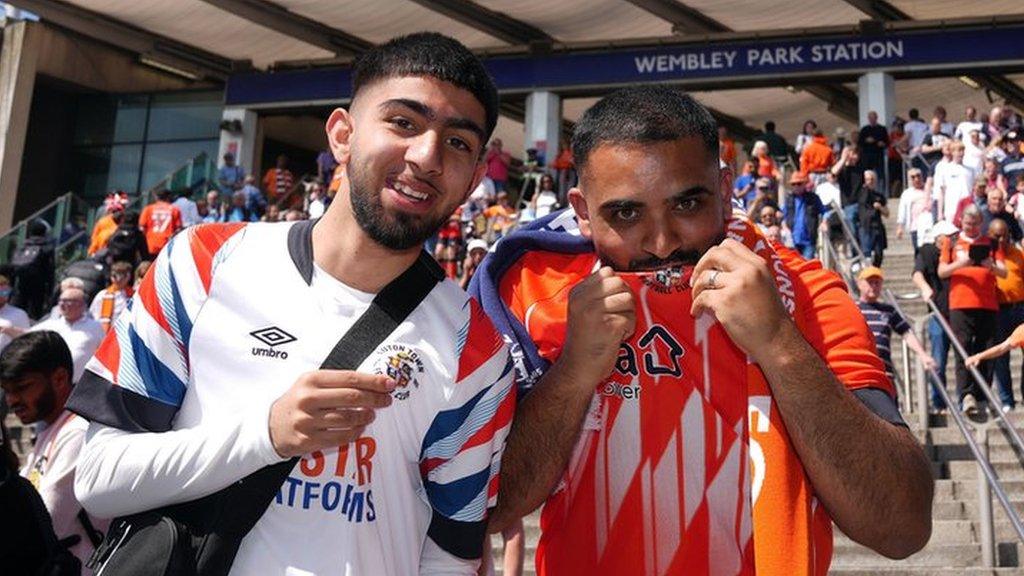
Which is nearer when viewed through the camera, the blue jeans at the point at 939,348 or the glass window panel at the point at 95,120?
the blue jeans at the point at 939,348

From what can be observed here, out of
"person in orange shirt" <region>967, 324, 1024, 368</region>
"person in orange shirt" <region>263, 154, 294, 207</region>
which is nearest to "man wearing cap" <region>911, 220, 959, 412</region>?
"person in orange shirt" <region>967, 324, 1024, 368</region>

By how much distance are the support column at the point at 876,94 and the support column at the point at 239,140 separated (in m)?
14.3

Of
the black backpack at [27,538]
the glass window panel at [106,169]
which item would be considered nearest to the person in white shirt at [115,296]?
the black backpack at [27,538]

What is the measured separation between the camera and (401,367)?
223 centimetres

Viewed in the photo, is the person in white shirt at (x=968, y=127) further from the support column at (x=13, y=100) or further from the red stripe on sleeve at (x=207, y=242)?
the support column at (x=13, y=100)

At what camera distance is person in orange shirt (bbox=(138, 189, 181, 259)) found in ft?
53.7

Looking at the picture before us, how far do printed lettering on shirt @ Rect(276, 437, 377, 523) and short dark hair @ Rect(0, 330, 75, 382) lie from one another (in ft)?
10.2

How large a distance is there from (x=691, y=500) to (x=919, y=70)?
2295 cm

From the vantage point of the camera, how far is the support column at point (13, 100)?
88.3ft

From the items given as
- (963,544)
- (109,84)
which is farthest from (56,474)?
(109,84)

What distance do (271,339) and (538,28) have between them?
2418 centimetres

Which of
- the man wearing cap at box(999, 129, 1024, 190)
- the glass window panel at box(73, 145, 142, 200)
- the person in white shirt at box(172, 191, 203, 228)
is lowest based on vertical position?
the person in white shirt at box(172, 191, 203, 228)

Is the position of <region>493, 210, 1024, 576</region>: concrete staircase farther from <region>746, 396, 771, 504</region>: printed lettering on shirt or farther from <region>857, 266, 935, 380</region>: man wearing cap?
<region>746, 396, 771, 504</region>: printed lettering on shirt

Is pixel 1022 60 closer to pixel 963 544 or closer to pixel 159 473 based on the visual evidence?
pixel 963 544
